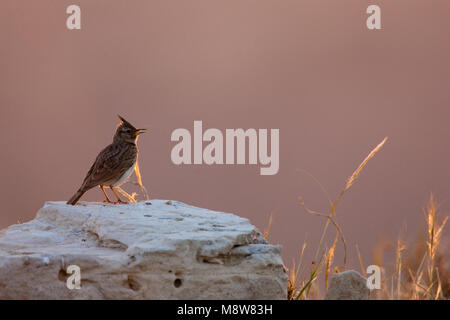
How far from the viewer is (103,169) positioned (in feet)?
22.0

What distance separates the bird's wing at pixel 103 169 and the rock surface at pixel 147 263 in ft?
5.36

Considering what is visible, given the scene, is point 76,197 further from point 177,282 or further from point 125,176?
point 177,282

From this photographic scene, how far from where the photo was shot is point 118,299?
4203 millimetres

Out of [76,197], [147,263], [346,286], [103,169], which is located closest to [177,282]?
[147,263]

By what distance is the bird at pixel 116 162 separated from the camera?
669 cm

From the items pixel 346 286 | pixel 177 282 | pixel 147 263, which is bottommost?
pixel 346 286

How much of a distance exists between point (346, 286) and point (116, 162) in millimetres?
3181

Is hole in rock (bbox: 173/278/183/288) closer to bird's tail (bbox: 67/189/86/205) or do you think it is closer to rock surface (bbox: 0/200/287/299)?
rock surface (bbox: 0/200/287/299)

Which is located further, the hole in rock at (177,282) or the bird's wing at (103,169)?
the bird's wing at (103,169)

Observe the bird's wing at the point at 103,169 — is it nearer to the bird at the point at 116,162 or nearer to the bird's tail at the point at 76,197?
the bird at the point at 116,162

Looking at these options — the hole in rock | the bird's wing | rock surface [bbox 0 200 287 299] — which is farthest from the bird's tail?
the hole in rock

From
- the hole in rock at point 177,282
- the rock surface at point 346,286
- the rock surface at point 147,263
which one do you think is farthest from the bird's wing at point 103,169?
the rock surface at point 346,286

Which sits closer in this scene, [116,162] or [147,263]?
[147,263]

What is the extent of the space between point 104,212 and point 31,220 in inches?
32.5
